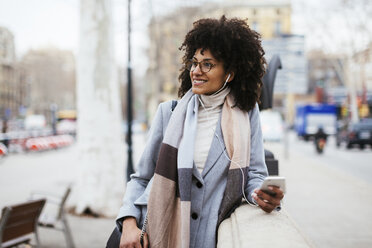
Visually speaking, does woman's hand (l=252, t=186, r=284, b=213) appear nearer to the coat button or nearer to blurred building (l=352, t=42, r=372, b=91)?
the coat button

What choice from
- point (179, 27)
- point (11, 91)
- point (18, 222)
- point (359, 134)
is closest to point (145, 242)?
point (18, 222)

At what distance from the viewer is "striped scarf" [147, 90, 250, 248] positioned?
6.15 feet

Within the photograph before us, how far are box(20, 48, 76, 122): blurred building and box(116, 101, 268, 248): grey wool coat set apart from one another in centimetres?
6714

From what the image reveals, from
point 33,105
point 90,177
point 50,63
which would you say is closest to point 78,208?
point 90,177

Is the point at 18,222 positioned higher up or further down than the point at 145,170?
further down

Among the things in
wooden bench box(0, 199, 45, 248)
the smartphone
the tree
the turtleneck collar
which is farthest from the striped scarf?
the tree

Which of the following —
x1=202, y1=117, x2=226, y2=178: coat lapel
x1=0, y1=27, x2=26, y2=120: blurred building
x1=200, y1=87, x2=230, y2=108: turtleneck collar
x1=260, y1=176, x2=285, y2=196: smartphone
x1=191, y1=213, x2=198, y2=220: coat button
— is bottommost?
x1=191, y1=213, x2=198, y2=220: coat button

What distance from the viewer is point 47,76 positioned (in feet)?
234

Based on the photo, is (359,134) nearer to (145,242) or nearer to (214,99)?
(214,99)

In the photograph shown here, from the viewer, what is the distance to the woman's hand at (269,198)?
67.3 inches

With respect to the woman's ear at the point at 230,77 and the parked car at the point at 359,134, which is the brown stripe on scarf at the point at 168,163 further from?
the parked car at the point at 359,134

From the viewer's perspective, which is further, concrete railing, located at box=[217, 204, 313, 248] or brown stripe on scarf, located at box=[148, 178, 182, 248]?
brown stripe on scarf, located at box=[148, 178, 182, 248]

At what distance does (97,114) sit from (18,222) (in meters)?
2.95

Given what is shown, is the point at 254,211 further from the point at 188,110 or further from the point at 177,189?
the point at 188,110
